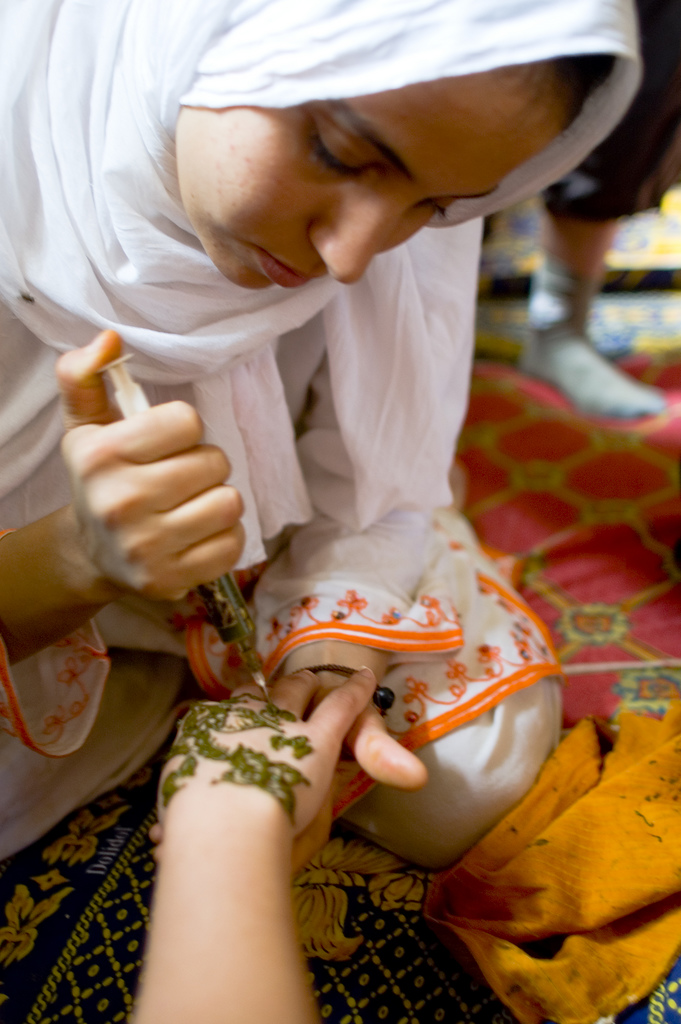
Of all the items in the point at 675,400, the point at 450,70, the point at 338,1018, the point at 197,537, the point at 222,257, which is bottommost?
the point at 675,400

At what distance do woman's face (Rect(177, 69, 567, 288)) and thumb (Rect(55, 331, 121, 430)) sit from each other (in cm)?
14

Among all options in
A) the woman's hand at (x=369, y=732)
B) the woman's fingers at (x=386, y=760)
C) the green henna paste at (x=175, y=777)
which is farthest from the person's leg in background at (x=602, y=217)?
the green henna paste at (x=175, y=777)

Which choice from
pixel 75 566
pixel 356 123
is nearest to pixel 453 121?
pixel 356 123

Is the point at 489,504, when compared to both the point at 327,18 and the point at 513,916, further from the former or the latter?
the point at 327,18

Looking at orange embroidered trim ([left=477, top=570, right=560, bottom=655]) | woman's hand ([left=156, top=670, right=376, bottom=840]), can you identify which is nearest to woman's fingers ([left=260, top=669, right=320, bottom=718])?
woman's hand ([left=156, top=670, right=376, bottom=840])

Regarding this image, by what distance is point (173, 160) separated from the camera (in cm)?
57

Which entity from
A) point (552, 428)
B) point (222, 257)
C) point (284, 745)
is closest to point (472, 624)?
point (284, 745)

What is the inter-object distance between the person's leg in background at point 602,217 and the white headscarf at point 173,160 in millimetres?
835

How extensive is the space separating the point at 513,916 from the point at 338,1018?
17cm

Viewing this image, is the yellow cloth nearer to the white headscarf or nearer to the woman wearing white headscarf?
the woman wearing white headscarf

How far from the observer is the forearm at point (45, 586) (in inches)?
22.6

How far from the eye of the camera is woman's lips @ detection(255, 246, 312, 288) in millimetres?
581

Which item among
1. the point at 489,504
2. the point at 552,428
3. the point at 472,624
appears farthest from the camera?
the point at 552,428

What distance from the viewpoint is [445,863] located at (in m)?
0.74
